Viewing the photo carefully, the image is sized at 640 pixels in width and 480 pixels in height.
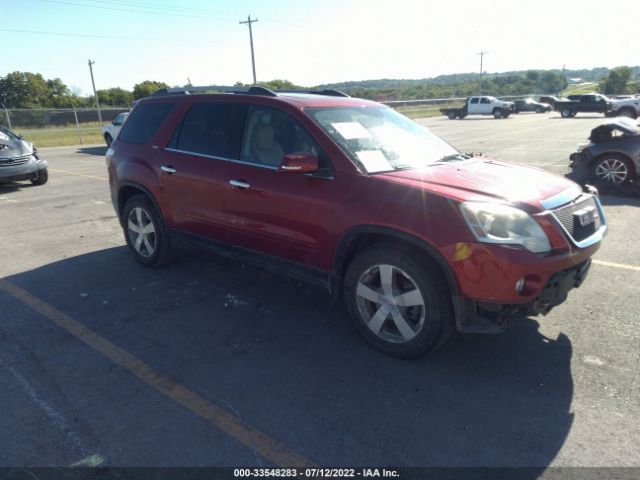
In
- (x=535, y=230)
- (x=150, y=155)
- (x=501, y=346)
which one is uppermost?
(x=150, y=155)

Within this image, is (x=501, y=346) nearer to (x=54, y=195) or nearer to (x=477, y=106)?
(x=54, y=195)

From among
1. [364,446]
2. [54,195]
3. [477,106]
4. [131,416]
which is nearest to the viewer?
[364,446]

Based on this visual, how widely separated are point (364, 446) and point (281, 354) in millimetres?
1144

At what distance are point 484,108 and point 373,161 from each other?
41.2 metres

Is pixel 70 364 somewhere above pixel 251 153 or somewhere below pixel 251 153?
below

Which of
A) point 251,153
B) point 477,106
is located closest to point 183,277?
point 251,153

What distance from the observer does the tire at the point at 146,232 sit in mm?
5215

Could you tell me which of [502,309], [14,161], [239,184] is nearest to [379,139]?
[239,184]

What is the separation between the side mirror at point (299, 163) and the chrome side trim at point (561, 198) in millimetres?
1607

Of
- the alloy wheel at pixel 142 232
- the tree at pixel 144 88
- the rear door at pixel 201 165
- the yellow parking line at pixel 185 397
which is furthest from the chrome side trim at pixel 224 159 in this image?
the tree at pixel 144 88

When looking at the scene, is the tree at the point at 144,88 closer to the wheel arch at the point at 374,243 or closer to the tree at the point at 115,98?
the tree at the point at 115,98

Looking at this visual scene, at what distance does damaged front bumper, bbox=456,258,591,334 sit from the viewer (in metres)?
3.05

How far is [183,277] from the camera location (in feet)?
17.0

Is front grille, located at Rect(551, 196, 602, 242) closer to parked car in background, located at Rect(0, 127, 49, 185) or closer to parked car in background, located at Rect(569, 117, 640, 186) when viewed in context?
parked car in background, located at Rect(569, 117, 640, 186)
